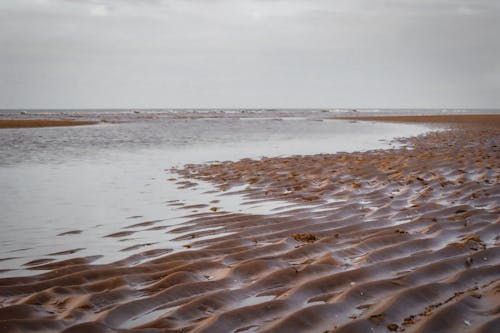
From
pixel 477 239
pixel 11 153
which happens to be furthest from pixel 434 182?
pixel 11 153

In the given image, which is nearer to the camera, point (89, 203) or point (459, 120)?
point (89, 203)

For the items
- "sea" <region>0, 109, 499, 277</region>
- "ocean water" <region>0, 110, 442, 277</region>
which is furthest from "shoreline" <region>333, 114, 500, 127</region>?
"sea" <region>0, 109, 499, 277</region>

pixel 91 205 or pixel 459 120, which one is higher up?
pixel 459 120

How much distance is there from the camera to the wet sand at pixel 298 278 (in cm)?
324

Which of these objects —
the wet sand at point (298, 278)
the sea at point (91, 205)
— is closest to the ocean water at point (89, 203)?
the sea at point (91, 205)

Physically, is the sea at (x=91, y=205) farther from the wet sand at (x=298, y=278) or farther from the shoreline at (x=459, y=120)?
the shoreline at (x=459, y=120)

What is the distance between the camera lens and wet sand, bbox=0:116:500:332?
3.24 metres

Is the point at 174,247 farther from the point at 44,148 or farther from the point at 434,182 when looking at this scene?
the point at 44,148

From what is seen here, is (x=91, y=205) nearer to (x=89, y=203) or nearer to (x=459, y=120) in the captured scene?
(x=89, y=203)

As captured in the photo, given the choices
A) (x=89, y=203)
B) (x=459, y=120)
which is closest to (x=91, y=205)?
(x=89, y=203)

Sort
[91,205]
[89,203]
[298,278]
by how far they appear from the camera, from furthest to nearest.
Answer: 1. [89,203]
2. [91,205]
3. [298,278]

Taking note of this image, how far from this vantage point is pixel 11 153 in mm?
17062

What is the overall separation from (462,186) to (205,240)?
540cm

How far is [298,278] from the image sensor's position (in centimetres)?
409
